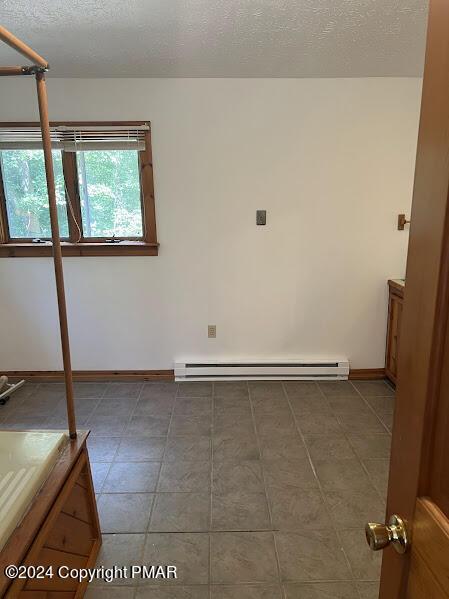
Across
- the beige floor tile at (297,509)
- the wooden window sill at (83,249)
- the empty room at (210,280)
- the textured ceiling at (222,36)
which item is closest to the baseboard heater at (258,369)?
the empty room at (210,280)

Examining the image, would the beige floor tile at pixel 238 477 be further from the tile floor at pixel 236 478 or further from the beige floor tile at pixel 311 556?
the beige floor tile at pixel 311 556

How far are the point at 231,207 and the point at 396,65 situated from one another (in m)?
1.43

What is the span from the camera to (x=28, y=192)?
9.70 ft

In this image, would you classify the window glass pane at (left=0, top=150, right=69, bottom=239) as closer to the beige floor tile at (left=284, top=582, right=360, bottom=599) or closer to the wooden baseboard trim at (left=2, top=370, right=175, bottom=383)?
the wooden baseboard trim at (left=2, top=370, right=175, bottom=383)

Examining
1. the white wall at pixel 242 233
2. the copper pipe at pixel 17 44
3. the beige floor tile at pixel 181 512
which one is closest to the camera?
the copper pipe at pixel 17 44

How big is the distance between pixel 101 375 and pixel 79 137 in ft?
6.14

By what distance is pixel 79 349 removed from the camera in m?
3.24

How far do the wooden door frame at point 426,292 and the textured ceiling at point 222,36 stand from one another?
5.44 ft

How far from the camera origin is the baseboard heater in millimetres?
3203

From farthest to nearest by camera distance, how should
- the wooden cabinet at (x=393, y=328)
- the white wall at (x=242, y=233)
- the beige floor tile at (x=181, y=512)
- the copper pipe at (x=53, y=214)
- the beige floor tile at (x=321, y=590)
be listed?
the wooden cabinet at (x=393, y=328) < the white wall at (x=242, y=233) < the beige floor tile at (x=181, y=512) < the beige floor tile at (x=321, y=590) < the copper pipe at (x=53, y=214)

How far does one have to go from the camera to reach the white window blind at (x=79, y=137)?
2.83m

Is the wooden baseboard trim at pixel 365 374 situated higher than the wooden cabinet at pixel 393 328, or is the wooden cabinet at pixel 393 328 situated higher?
the wooden cabinet at pixel 393 328

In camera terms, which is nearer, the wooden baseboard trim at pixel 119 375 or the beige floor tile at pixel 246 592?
the beige floor tile at pixel 246 592

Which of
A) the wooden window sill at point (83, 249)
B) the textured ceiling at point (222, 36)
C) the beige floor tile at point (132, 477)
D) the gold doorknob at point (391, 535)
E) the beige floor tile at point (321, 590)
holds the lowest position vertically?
the beige floor tile at point (321, 590)
